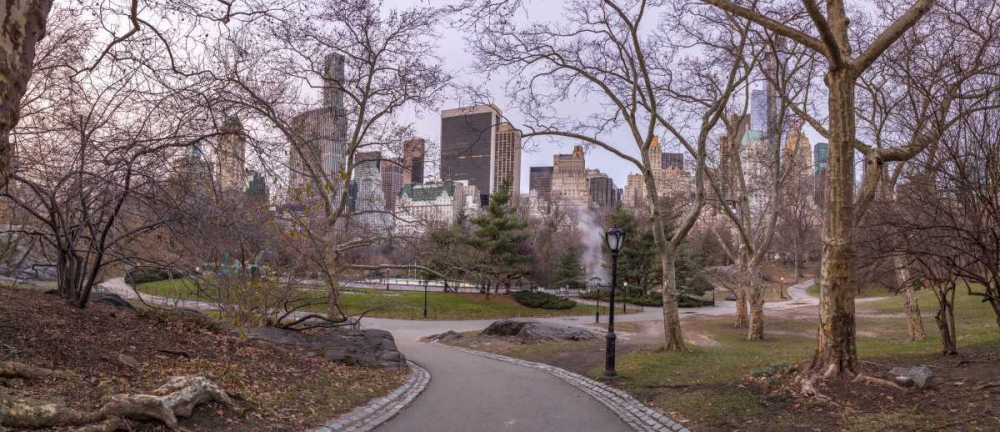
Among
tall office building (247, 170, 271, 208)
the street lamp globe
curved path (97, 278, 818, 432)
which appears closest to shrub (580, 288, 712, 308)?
curved path (97, 278, 818, 432)

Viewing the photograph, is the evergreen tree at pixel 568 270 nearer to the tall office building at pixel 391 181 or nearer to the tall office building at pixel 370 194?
the tall office building at pixel 391 181

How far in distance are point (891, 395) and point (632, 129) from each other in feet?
32.2

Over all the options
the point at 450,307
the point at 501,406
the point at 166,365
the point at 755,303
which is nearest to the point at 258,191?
the point at 166,365

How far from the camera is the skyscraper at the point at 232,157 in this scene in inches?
282

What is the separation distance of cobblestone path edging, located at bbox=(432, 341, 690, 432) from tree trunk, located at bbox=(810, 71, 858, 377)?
214 cm

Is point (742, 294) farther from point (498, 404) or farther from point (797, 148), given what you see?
point (498, 404)

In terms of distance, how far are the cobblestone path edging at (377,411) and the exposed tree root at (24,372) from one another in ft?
A: 8.08

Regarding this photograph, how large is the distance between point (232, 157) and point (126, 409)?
4232 mm

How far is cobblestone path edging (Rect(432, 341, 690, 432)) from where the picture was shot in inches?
294

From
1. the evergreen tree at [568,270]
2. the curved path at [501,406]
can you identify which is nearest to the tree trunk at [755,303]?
the curved path at [501,406]

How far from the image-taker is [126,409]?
479 cm

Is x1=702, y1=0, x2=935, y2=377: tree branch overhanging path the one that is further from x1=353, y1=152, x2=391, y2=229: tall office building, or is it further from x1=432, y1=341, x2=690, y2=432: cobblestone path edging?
x1=353, y1=152, x2=391, y2=229: tall office building

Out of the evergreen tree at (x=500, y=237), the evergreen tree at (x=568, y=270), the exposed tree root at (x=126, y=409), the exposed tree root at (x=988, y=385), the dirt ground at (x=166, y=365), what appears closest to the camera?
the exposed tree root at (x=126, y=409)

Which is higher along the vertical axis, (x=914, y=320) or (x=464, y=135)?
(x=464, y=135)
